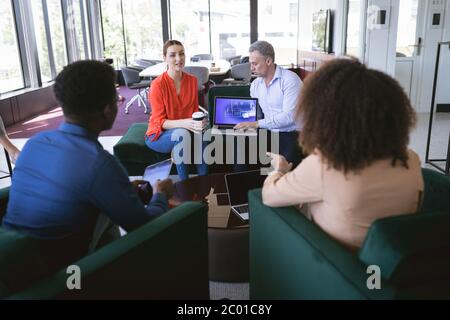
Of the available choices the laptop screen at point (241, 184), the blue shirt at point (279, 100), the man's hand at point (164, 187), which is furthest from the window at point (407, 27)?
the man's hand at point (164, 187)

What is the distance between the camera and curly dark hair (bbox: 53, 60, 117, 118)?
1395mm

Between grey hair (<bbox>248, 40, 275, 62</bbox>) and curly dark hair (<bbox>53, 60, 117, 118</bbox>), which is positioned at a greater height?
grey hair (<bbox>248, 40, 275, 62</bbox>)

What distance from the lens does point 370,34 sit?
20.2 feet

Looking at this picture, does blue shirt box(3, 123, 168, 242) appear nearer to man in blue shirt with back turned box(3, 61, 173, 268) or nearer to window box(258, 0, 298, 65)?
man in blue shirt with back turned box(3, 61, 173, 268)

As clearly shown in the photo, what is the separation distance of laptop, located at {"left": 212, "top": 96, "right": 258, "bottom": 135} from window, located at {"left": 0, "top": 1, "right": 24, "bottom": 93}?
5.05m

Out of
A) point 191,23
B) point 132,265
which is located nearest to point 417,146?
point 132,265

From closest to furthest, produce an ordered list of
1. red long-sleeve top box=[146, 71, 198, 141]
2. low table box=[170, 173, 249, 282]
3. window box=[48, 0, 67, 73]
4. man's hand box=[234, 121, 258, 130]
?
low table box=[170, 173, 249, 282] < man's hand box=[234, 121, 258, 130] < red long-sleeve top box=[146, 71, 198, 141] < window box=[48, 0, 67, 73]

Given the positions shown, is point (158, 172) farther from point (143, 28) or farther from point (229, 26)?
point (143, 28)

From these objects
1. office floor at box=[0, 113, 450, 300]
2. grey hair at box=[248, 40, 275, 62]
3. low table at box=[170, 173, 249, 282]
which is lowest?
office floor at box=[0, 113, 450, 300]

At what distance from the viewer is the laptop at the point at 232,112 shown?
3.43 meters

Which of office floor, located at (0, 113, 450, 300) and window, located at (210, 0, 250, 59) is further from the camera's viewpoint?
window, located at (210, 0, 250, 59)

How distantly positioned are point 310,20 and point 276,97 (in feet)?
23.8

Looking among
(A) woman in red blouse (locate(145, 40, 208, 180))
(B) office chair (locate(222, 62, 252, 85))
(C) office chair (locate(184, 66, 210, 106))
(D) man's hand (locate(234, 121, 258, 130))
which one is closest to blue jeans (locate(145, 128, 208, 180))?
(A) woman in red blouse (locate(145, 40, 208, 180))

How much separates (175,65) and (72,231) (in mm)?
2320
